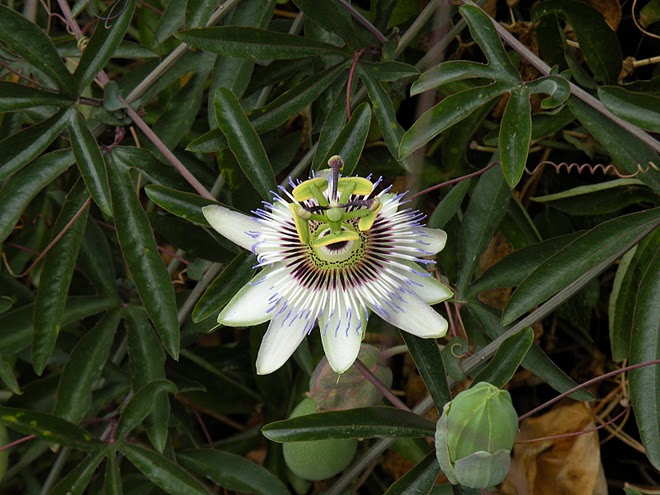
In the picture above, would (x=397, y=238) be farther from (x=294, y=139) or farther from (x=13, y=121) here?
(x=13, y=121)

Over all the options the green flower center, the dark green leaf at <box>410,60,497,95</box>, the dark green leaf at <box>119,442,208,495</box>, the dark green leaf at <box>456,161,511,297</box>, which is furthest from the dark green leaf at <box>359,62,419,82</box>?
the dark green leaf at <box>119,442,208,495</box>

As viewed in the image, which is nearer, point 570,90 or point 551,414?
point 570,90

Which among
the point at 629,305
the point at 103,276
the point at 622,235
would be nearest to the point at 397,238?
the point at 622,235

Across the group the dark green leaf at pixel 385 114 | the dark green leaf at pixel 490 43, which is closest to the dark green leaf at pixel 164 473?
the dark green leaf at pixel 385 114

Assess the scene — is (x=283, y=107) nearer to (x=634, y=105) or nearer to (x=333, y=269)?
(x=333, y=269)

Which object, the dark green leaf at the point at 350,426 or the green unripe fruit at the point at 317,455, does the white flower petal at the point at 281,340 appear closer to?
the dark green leaf at the point at 350,426

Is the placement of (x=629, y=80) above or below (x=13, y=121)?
below

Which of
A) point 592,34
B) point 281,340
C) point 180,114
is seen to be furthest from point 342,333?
point 592,34
